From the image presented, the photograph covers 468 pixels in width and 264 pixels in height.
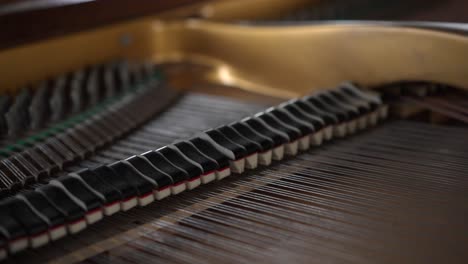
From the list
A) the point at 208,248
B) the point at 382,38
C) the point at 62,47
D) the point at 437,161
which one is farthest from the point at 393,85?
the point at 62,47

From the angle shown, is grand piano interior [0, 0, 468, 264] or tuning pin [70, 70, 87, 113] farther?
tuning pin [70, 70, 87, 113]

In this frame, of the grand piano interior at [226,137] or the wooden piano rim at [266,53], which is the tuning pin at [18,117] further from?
the wooden piano rim at [266,53]

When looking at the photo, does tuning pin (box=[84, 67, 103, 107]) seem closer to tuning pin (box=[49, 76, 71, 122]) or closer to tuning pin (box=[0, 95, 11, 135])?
tuning pin (box=[49, 76, 71, 122])

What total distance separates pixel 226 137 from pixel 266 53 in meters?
0.91

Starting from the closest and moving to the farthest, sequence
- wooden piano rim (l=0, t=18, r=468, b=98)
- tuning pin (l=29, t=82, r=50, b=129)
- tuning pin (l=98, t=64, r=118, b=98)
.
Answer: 1. wooden piano rim (l=0, t=18, r=468, b=98)
2. tuning pin (l=29, t=82, r=50, b=129)
3. tuning pin (l=98, t=64, r=118, b=98)

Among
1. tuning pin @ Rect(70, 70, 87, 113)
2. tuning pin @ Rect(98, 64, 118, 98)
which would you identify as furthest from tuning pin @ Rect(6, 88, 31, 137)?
tuning pin @ Rect(98, 64, 118, 98)

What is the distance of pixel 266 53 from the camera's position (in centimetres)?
280

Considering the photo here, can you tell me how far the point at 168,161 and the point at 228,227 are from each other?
0.32 metres

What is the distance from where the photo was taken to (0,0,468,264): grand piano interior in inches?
62.5

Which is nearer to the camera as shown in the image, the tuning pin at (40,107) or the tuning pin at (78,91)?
the tuning pin at (40,107)

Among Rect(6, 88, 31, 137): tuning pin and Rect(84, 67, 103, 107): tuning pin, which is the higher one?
Rect(84, 67, 103, 107): tuning pin

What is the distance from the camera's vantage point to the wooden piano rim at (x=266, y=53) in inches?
88.4

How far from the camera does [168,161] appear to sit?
1.85 metres

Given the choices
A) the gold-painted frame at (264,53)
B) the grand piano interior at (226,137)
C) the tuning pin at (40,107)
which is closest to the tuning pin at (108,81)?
the grand piano interior at (226,137)
